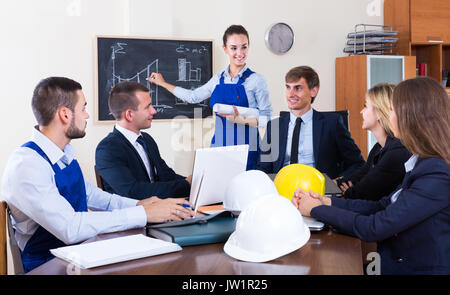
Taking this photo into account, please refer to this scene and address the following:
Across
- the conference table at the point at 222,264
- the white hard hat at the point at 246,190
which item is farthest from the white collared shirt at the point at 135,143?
the conference table at the point at 222,264

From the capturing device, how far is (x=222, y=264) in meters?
1.31

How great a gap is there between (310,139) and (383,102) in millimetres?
926

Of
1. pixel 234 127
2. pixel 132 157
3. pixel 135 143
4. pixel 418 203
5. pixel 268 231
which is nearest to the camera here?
pixel 268 231

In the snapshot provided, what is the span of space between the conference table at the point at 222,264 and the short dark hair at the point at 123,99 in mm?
1330

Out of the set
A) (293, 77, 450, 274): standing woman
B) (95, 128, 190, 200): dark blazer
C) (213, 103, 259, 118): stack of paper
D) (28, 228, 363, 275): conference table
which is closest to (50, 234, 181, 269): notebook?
(28, 228, 363, 275): conference table

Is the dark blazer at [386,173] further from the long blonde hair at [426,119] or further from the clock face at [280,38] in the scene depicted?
the clock face at [280,38]

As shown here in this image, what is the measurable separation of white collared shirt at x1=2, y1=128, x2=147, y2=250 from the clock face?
129 inches

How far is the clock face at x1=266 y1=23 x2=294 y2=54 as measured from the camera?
468cm

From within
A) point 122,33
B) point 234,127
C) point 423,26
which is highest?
point 423,26

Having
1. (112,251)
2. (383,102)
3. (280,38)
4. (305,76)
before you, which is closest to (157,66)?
(280,38)

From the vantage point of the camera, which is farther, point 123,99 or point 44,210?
point 123,99

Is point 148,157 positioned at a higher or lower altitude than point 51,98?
lower

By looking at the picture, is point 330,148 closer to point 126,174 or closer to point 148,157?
point 148,157

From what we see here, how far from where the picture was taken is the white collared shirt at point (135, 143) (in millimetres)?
2562
